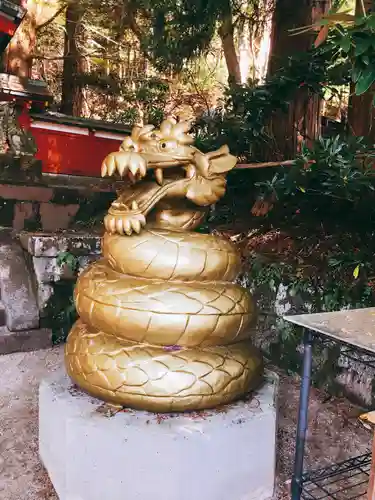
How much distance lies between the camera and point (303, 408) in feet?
5.90

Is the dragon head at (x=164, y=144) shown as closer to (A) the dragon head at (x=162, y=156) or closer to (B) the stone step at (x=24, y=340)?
(A) the dragon head at (x=162, y=156)

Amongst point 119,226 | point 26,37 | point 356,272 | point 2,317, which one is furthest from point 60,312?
point 26,37

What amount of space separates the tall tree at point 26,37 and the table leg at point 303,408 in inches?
283

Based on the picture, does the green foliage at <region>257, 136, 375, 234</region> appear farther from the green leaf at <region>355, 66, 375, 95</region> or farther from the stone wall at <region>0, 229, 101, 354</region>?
the stone wall at <region>0, 229, 101, 354</region>

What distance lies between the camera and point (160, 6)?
462cm

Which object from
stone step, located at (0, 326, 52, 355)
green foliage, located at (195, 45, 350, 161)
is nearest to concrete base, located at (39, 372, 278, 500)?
stone step, located at (0, 326, 52, 355)

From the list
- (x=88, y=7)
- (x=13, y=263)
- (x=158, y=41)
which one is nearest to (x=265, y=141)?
(x=158, y=41)

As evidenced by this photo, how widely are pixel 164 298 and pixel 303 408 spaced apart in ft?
2.26

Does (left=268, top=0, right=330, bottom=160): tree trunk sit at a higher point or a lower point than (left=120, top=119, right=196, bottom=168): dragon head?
higher

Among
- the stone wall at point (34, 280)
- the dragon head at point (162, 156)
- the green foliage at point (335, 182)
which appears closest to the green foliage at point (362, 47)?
the dragon head at point (162, 156)

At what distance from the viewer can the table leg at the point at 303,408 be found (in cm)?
172

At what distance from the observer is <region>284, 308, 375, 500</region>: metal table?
1511 mm

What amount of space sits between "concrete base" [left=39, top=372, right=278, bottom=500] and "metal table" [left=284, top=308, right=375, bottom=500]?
15 cm

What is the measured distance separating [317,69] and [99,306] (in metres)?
2.54
